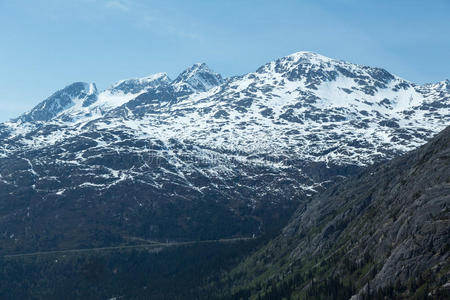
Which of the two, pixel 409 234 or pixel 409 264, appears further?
pixel 409 234

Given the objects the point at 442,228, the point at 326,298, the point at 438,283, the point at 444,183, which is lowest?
the point at 326,298

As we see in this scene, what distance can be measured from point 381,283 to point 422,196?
4167 cm

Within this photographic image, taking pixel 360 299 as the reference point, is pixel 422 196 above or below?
above

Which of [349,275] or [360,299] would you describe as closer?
[360,299]

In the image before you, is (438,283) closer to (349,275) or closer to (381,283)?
(381,283)

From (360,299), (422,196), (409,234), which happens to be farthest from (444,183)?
(360,299)

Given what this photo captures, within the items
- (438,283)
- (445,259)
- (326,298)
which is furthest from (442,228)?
(326,298)

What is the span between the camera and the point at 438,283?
5394 inches

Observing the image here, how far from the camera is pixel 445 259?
479 ft

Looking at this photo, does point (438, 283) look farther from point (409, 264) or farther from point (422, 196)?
point (422, 196)

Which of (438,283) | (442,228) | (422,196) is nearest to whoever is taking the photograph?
(438,283)

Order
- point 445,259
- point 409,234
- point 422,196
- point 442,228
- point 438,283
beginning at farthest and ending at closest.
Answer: point 422,196, point 409,234, point 442,228, point 445,259, point 438,283

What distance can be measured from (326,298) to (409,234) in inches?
1488

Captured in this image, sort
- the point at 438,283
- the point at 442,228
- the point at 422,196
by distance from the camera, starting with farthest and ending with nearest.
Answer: the point at 422,196, the point at 442,228, the point at 438,283
